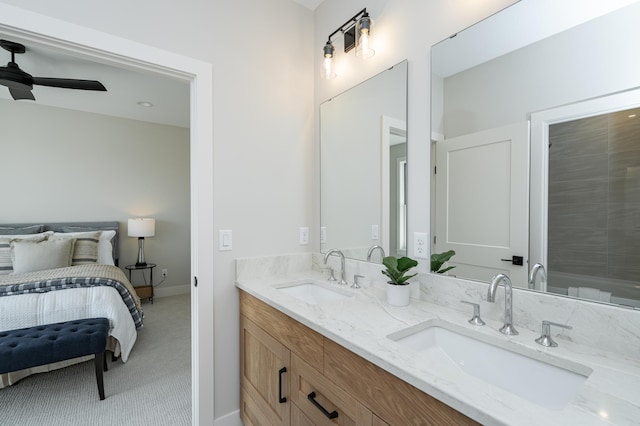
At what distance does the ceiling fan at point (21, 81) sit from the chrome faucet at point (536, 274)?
355 centimetres

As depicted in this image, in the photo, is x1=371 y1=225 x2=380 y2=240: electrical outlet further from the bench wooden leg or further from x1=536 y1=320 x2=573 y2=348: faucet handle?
Result: the bench wooden leg

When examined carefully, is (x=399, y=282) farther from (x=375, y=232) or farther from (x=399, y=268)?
(x=375, y=232)

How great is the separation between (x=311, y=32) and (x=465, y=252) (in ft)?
5.95

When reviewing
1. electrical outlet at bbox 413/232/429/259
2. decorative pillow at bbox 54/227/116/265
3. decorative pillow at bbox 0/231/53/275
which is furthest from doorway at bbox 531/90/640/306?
decorative pillow at bbox 0/231/53/275

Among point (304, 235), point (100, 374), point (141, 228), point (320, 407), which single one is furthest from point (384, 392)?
point (141, 228)

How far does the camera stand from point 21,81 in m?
2.52

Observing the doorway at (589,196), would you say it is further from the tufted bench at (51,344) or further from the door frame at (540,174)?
the tufted bench at (51,344)

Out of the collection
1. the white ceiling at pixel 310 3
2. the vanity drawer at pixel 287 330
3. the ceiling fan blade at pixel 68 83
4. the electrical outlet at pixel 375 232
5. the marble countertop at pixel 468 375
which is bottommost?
the vanity drawer at pixel 287 330

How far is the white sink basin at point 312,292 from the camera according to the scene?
1.74 meters

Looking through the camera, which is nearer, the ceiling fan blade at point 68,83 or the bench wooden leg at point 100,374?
the bench wooden leg at point 100,374

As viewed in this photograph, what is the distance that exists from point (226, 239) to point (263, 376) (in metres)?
0.77

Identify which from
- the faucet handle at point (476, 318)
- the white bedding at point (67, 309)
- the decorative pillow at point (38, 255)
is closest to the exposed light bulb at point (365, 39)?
the faucet handle at point (476, 318)

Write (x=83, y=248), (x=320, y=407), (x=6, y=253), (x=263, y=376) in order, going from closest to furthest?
(x=320, y=407), (x=263, y=376), (x=6, y=253), (x=83, y=248)

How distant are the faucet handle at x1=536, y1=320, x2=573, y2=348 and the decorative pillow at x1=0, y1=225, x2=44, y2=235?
5.03 m
